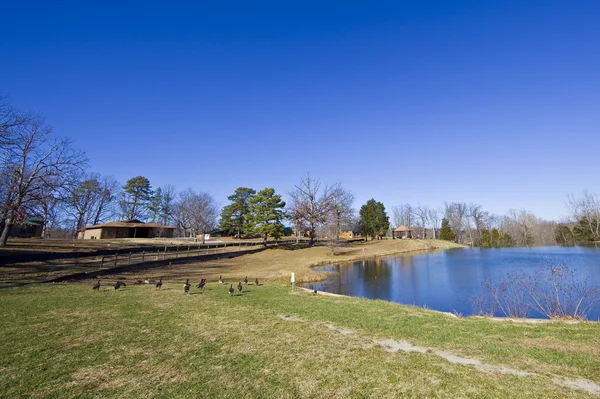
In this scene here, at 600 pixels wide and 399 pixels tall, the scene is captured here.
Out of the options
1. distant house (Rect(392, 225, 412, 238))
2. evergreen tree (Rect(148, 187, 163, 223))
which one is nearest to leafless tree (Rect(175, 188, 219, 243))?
evergreen tree (Rect(148, 187, 163, 223))

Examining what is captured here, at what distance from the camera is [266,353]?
6023 millimetres

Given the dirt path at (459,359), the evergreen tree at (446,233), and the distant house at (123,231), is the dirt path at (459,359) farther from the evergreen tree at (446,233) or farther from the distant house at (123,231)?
the evergreen tree at (446,233)

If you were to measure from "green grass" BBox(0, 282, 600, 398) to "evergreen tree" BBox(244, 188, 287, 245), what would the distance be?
36.9m

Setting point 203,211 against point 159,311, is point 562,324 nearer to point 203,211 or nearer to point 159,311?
point 159,311

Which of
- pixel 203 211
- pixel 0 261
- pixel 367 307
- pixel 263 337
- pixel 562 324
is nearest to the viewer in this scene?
pixel 263 337

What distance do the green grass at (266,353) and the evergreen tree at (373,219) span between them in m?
63.3

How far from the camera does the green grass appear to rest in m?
4.55

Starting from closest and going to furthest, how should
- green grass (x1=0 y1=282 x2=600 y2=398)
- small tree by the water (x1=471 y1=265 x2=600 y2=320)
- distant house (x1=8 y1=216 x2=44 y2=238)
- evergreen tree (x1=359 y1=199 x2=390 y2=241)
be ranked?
green grass (x1=0 y1=282 x2=600 y2=398)
small tree by the water (x1=471 y1=265 x2=600 y2=320)
distant house (x1=8 y1=216 x2=44 y2=238)
evergreen tree (x1=359 y1=199 x2=390 y2=241)

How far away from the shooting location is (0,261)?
19.2 meters

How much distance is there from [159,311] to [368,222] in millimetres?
65802

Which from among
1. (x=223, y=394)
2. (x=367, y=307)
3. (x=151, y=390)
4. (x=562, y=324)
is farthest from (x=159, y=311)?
(x=562, y=324)

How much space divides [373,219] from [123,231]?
53076 mm

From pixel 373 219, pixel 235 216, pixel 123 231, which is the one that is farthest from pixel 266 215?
pixel 373 219

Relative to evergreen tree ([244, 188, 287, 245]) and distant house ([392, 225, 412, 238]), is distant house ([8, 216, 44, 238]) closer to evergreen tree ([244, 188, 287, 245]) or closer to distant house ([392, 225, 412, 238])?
evergreen tree ([244, 188, 287, 245])
